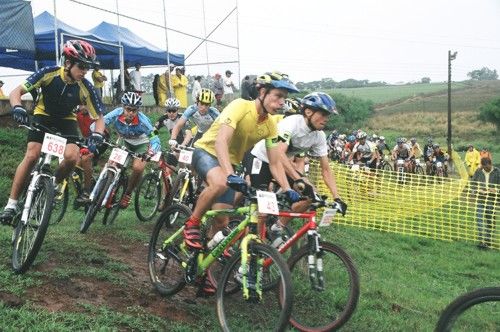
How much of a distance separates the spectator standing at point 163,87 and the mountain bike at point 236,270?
14.8 m

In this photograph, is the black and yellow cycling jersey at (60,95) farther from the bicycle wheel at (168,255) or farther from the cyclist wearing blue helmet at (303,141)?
the cyclist wearing blue helmet at (303,141)

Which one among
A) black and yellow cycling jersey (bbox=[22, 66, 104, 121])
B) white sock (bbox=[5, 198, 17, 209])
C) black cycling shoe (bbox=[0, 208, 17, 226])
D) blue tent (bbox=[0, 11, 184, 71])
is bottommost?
black cycling shoe (bbox=[0, 208, 17, 226])

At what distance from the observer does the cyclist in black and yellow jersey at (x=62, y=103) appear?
5645 millimetres

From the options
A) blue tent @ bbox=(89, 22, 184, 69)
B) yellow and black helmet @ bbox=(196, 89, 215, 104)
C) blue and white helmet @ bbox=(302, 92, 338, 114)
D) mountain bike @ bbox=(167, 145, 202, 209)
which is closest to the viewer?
blue and white helmet @ bbox=(302, 92, 338, 114)

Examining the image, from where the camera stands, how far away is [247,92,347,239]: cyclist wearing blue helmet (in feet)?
19.9

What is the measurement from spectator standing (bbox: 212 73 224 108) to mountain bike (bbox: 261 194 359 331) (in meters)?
17.1

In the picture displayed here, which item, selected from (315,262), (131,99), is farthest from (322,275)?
(131,99)

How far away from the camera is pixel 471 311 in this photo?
3.40 meters

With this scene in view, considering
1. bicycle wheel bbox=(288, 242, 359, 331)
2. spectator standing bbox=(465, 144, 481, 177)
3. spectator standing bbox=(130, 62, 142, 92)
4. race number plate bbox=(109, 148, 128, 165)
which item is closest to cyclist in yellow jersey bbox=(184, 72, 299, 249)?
bicycle wheel bbox=(288, 242, 359, 331)

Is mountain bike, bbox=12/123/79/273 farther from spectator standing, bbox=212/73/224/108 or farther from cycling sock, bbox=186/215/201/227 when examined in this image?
spectator standing, bbox=212/73/224/108

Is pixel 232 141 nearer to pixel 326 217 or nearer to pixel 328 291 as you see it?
pixel 326 217

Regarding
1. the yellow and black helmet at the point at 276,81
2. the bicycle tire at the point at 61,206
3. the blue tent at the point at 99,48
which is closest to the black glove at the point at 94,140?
the yellow and black helmet at the point at 276,81

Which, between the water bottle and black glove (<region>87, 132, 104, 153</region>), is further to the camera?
black glove (<region>87, 132, 104, 153</region>)

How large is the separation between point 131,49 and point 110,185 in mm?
11839
